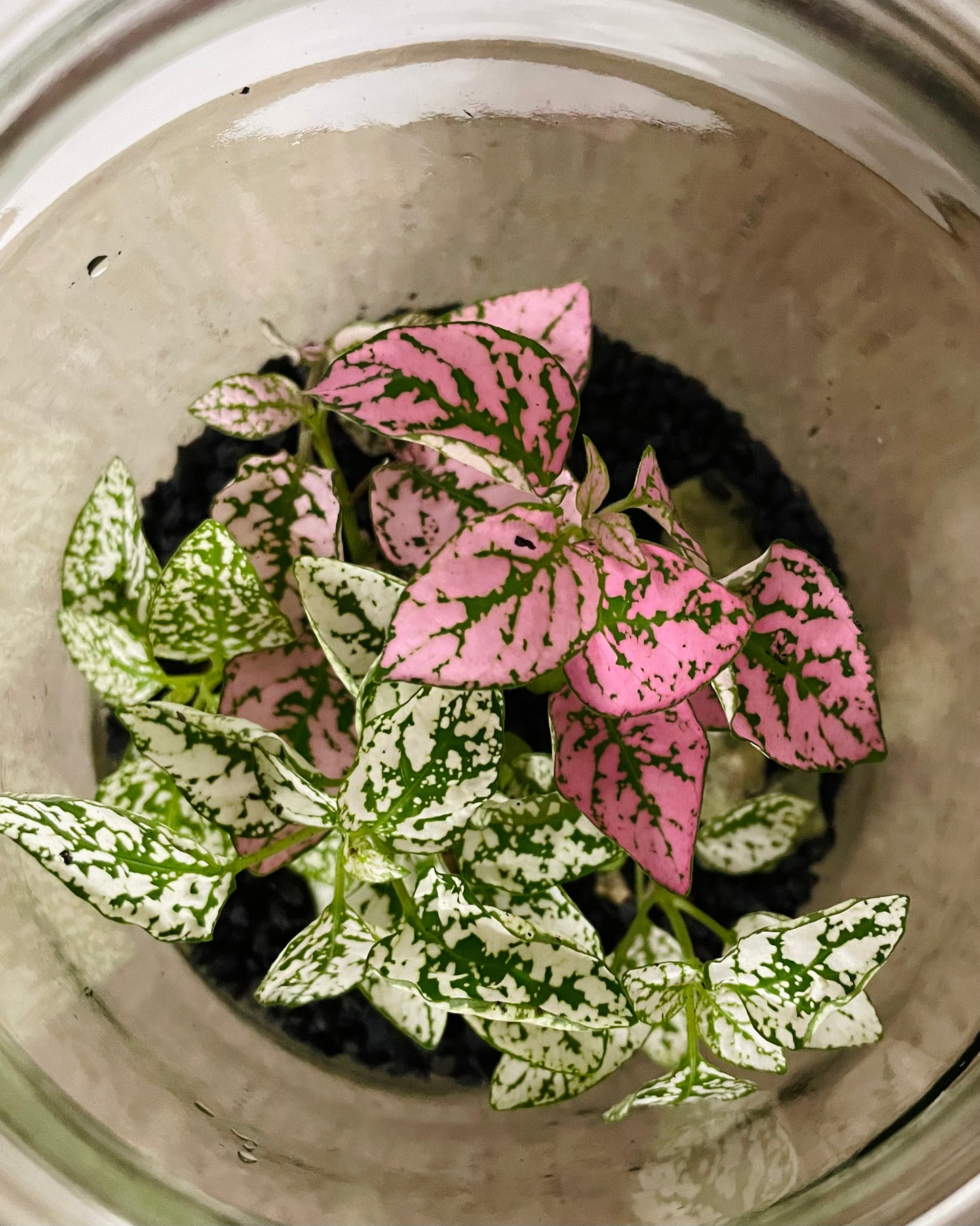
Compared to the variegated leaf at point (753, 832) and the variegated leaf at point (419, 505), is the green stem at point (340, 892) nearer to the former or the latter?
the variegated leaf at point (419, 505)

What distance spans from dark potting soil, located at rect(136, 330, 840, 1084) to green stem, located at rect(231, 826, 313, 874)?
28 centimetres

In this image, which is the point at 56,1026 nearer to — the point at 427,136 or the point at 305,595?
the point at 305,595

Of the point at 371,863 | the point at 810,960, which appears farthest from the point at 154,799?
the point at 810,960

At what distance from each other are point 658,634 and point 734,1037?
0.89 ft

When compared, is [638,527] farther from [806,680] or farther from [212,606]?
[212,606]

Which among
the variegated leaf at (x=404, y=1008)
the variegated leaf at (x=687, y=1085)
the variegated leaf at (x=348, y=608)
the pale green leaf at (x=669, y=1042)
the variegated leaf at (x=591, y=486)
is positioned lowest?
the variegated leaf at (x=404, y=1008)

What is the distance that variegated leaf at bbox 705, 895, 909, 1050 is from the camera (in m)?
0.48

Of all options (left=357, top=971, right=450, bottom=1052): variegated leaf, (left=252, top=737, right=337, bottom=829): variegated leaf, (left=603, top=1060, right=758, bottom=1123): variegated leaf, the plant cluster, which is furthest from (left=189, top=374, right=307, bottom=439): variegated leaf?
(left=603, top=1060, right=758, bottom=1123): variegated leaf

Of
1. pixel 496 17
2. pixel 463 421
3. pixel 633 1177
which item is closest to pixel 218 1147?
pixel 633 1177

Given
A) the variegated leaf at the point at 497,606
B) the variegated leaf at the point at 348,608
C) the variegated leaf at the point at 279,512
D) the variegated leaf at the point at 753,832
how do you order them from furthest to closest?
the variegated leaf at the point at 753,832 < the variegated leaf at the point at 279,512 < the variegated leaf at the point at 348,608 < the variegated leaf at the point at 497,606

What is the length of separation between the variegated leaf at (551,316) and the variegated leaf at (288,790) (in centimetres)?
28

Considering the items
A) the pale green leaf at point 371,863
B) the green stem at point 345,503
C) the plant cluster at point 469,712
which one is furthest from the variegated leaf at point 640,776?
the green stem at point 345,503

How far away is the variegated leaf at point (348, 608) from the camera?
49 cm

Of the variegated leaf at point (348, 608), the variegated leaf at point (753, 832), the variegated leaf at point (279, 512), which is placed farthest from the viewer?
the variegated leaf at point (753, 832)
